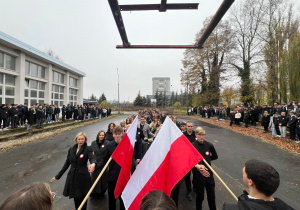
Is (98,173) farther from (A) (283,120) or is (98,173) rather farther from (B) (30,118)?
(A) (283,120)

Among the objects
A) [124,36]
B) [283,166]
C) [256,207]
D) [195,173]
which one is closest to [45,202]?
[256,207]

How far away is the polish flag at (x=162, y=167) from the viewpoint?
2473mm

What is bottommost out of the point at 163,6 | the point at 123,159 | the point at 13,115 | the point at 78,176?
the point at 78,176

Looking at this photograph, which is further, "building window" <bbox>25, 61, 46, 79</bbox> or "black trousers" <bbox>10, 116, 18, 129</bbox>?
"building window" <bbox>25, 61, 46, 79</bbox>

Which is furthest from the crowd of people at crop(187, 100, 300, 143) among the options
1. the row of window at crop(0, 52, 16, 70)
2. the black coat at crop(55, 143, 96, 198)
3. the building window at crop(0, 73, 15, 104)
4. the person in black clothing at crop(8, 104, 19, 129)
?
the row of window at crop(0, 52, 16, 70)

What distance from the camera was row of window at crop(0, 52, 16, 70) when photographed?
14.3 meters

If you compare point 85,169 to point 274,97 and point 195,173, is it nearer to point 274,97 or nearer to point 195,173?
point 195,173

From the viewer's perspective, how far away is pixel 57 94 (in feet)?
75.5

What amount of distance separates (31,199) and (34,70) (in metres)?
22.3

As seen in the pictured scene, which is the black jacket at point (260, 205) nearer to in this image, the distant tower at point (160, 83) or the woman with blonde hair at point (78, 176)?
the woman with blonde hair at point (78, 176)

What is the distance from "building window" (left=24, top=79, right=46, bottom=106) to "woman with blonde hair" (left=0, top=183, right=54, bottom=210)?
20.6 m

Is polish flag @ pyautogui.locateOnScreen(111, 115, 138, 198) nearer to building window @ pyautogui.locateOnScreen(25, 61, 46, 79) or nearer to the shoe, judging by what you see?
the shoe

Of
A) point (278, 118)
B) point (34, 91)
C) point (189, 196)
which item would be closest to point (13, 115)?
point (34, 91)

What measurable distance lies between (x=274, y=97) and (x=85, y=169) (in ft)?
73.2
